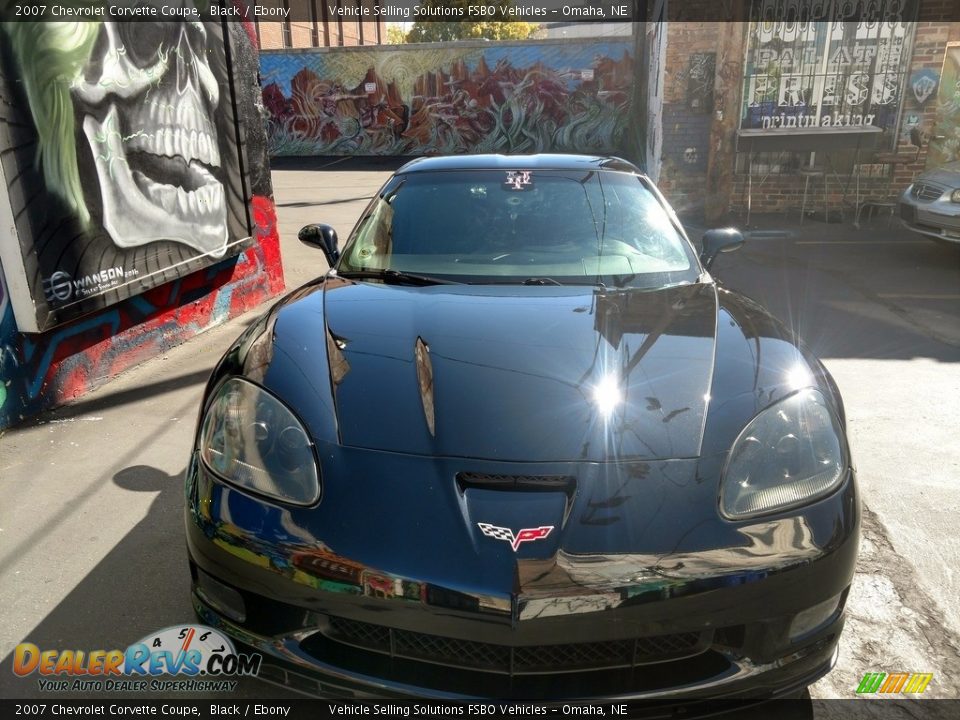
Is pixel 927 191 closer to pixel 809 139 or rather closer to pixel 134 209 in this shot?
pixel 809 139

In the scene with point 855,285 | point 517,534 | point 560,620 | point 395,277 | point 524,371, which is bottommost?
point 855,285

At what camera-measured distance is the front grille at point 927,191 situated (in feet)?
25.8

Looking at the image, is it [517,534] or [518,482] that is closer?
[517,534]

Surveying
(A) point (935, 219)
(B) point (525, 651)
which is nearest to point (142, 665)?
(B) point (525, 651)

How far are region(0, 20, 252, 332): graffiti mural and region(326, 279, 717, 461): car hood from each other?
2234 mm

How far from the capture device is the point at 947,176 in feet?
26.3

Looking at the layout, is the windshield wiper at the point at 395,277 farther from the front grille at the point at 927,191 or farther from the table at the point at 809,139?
the table at the point at 809,139

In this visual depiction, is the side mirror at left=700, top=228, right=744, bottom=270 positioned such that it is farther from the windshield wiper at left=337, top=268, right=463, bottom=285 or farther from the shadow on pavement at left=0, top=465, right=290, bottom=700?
the shadow on pavement at left=0, top=465, right=290, bottom=700

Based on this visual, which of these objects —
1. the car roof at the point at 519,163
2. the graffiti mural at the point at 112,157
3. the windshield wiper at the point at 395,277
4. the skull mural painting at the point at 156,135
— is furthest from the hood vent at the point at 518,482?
the skull mural painting at the point at 156,135

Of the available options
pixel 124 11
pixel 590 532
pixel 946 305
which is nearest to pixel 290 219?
pixel 124 11

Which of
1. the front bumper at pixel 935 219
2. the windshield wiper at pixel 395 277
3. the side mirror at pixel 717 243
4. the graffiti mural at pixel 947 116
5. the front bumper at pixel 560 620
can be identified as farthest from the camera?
the graffiti mural at pixel 947 116

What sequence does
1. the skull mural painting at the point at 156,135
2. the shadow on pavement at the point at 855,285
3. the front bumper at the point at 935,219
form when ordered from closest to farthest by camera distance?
the skull mural painting at the point at 156,135 < the shadow on pavement at the point at 855,285 < the front bumper at the point at 935,219

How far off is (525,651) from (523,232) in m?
1.96

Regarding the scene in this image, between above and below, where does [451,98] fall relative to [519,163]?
above
